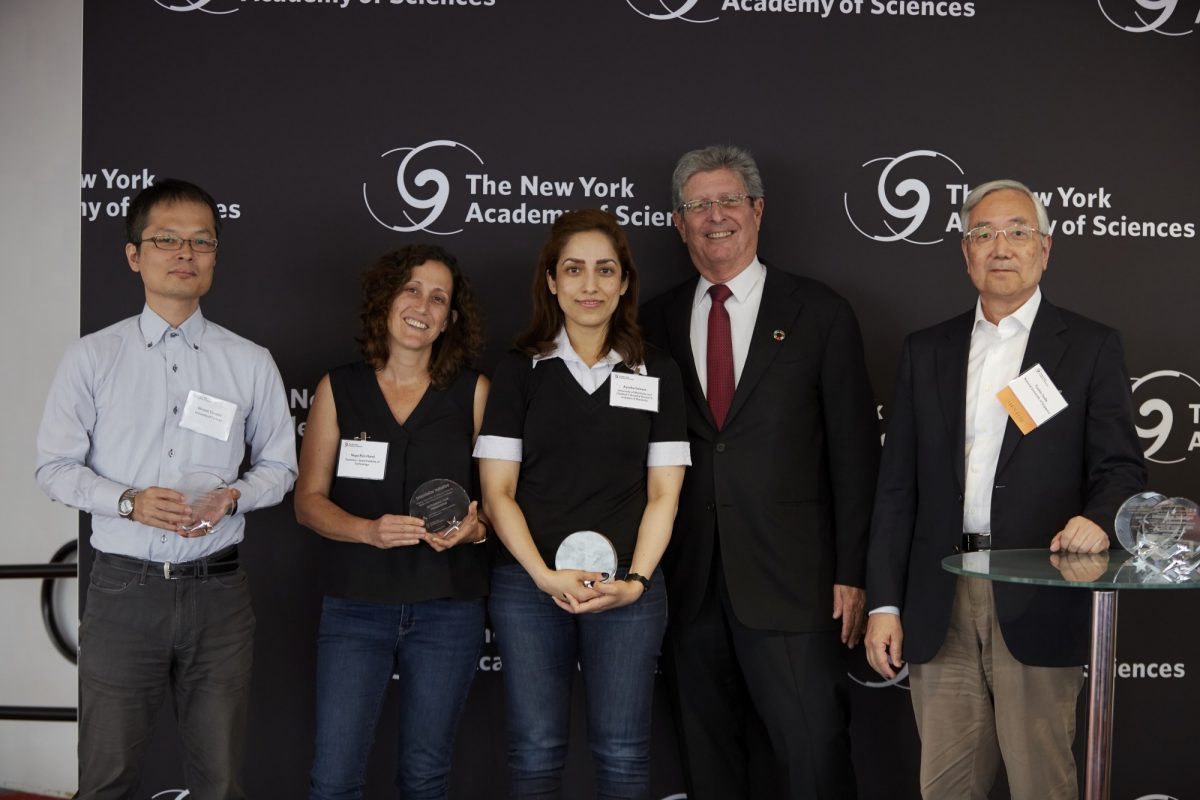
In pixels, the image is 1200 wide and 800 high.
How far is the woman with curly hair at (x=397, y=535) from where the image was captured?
272 cm

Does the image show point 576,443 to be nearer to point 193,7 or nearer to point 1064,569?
point 1064,569

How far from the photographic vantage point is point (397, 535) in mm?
2660

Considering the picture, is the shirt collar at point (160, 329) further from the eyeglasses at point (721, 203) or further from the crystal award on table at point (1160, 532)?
the crystal award on table at point (1160, 532)

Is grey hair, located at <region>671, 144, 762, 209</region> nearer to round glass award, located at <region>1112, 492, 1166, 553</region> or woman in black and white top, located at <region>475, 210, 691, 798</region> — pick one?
woman in black and white top, located at <region>475, 210, 691, 798</region>

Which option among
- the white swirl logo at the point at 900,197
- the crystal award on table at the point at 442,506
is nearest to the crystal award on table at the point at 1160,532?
the crystal award on table at the point at 442,506

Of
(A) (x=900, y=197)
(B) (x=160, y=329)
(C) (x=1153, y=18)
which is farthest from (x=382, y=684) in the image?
(C) (x=1153, y=18)

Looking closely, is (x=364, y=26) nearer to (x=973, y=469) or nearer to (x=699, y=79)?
(x=699, y=79)

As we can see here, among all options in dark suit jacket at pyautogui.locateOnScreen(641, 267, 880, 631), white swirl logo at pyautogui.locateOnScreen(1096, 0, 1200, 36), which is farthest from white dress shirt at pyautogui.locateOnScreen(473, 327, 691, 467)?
white swirl logo at pyautogui.locateOnScreen(1096, 0, 1200, 36)

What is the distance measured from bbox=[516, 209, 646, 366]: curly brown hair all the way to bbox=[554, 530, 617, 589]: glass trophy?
1.59 feet

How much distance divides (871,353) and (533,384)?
1418 mm

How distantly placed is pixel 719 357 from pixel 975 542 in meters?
0.87

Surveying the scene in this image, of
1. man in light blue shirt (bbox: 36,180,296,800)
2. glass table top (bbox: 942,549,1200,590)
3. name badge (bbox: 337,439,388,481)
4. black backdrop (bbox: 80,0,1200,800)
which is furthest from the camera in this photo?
black backdrop (bbox: 80,0,1200,800)

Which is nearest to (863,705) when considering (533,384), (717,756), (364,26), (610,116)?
(717,756)

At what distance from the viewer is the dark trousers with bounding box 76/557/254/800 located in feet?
8.37
